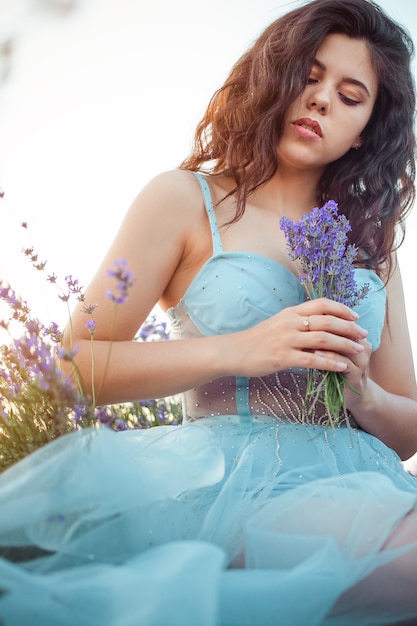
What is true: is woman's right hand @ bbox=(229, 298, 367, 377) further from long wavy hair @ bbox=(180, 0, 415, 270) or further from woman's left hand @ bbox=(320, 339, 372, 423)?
long wavy hair @ bbox=(180, 0, 415, 270)

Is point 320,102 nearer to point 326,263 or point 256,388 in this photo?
point 326,263

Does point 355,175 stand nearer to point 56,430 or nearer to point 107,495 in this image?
point 56,430

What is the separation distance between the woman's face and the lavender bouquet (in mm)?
535

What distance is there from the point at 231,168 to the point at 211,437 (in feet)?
3.62

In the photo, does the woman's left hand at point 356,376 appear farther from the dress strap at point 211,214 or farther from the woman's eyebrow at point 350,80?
the woman's eyebrow at point 350,80

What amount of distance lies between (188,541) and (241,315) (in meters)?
1.01

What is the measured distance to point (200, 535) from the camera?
151 centimetres

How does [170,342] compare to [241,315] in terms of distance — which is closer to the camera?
[170,342]

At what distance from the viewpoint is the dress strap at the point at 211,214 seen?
222 cm

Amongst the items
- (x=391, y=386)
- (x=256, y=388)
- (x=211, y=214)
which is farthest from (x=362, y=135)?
(x=256, y=388)

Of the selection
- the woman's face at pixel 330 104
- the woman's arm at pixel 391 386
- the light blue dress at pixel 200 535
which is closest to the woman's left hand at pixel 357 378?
the woman's arm at pixel 391 386

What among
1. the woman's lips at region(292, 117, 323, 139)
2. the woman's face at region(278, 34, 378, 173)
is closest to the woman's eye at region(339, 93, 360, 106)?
the woman's face at region(278, 34, 378, 173)

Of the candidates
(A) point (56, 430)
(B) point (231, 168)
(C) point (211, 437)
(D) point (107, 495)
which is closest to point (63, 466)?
(D) point (107, 495)

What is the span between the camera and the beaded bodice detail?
2.10 metres
